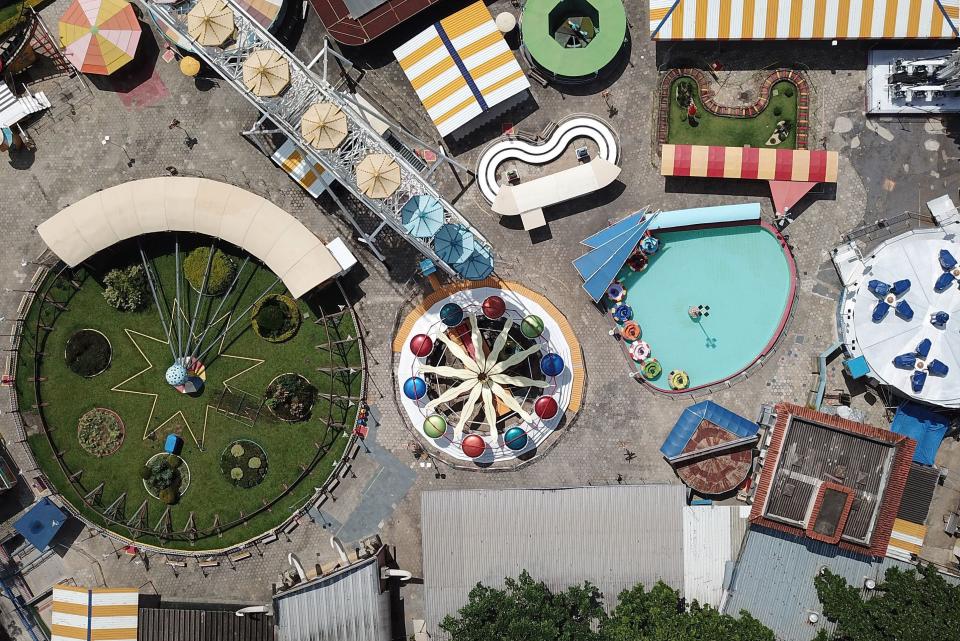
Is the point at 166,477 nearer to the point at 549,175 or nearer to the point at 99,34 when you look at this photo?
the point at 99,34

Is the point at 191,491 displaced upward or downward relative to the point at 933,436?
downward

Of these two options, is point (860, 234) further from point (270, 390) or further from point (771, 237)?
point (270, 390)

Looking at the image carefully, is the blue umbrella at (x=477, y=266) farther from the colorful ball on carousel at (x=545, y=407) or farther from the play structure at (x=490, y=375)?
the colorful ball on carousel at (x=545, y=407)

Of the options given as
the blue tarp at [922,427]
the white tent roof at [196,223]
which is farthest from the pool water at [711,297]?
the white tent roof at [196,223]

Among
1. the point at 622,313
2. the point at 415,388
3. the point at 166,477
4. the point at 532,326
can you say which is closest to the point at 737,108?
the point at 622,313

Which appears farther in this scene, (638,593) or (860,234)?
(860,234)

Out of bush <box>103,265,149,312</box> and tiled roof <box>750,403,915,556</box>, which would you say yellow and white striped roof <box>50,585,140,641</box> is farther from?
tiled roof <box>750,403,915,556</box>

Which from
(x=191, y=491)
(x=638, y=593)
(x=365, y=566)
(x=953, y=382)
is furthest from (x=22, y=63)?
(x=953, y=382)
